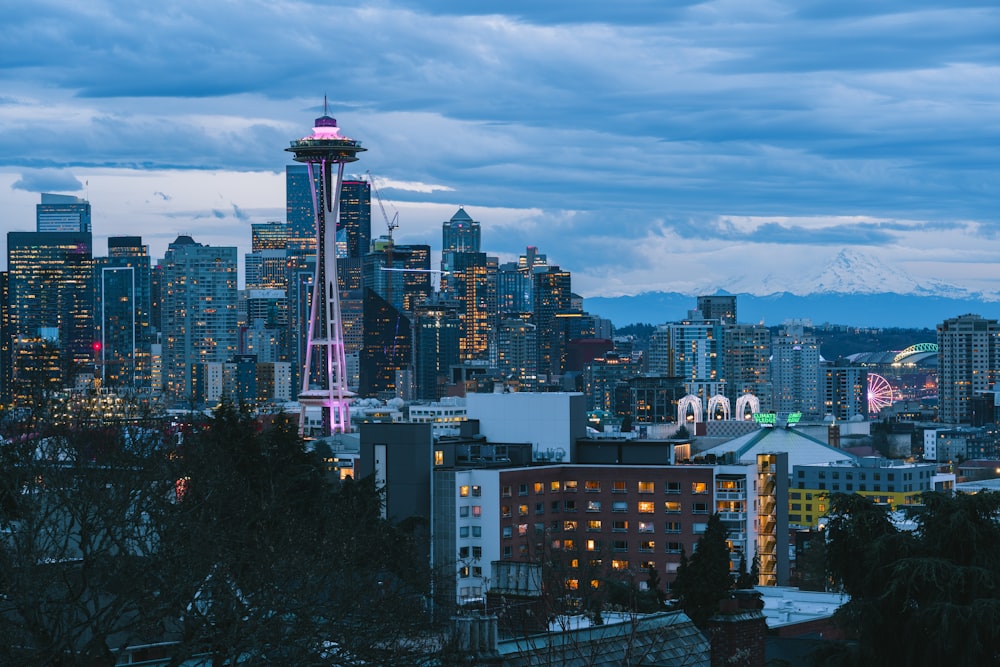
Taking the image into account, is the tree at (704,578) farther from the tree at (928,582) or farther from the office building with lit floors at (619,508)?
the office building with lit floors at (619,508)

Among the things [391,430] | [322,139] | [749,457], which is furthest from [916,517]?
[322,139]

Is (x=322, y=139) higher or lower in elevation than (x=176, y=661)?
higher

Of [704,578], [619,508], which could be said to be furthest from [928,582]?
[619,508]

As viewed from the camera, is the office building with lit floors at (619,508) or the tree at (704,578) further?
the office building with lit floors at (619,508)

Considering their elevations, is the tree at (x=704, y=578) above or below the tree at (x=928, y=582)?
below

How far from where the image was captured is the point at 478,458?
82750 mm

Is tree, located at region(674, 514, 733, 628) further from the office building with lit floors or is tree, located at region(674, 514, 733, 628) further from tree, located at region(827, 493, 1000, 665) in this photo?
the office building with lit floors

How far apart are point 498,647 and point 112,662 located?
6.52m

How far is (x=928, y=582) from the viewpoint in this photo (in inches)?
961

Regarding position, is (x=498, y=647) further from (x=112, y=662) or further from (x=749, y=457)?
(x=749, y=457)

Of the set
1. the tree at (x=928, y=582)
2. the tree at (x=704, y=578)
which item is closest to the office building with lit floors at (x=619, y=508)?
the tree at (x=704, y=578)

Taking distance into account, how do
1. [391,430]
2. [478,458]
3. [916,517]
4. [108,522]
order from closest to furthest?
[108,522] → [916,517] → [391,430] → [478,458]

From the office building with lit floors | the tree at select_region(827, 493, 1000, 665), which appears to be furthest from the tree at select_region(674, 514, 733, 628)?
the office building with lit floors

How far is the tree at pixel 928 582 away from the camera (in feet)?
77.6
